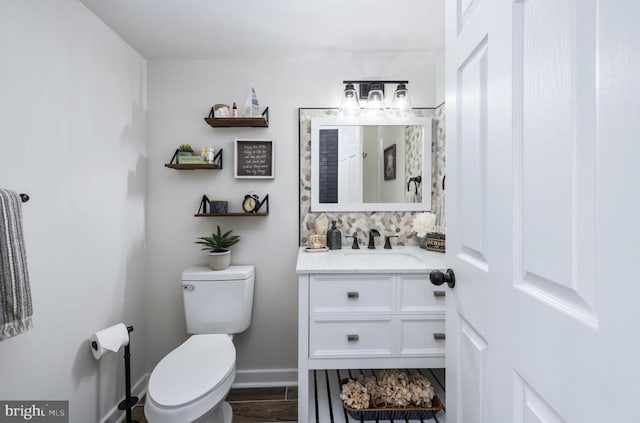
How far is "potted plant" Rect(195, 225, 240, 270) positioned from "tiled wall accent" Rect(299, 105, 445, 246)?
20.0 inches

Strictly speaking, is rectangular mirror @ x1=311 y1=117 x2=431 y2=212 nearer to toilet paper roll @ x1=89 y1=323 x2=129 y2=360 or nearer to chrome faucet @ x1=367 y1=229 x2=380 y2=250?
chrome faucet @ x1=367 y1=229 x2=380 y2=250

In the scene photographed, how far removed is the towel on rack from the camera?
1060 mm

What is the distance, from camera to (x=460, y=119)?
896 millimetres

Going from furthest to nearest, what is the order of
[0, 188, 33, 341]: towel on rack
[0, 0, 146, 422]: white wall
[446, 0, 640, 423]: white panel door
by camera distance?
1. [0, 0, 146, 422]: white wall
2. [0, 188, 33, 341]: towel on rack
3. [446, 0, 640, 423]: white panel door

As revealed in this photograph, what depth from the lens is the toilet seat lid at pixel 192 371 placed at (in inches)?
51.5

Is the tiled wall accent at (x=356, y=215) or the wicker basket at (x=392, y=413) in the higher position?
the tiled wall accent at (x=356, y=215)

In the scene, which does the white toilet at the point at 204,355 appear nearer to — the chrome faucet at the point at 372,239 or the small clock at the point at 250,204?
the small clock at the point at 250,204

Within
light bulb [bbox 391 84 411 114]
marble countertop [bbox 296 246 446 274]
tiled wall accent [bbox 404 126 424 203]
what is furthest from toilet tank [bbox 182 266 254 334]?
light bulb [bbox 391 84 411 114]

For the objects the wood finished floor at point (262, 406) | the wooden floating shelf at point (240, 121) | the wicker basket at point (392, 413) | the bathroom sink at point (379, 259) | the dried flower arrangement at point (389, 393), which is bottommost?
the wood finished floor at point (262, 406)

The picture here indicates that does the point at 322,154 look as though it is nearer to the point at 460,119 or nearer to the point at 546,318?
the point at 460,119

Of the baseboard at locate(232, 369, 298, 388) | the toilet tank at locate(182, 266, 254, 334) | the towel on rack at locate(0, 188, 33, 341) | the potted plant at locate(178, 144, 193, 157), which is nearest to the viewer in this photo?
the towel on rack at locate(0, 188, 33, 341)

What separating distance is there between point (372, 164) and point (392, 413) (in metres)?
1.53

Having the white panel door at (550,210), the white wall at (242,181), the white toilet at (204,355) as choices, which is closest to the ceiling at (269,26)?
the white wall at (242,181)

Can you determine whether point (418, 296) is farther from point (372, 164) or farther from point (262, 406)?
point (262, 406)
